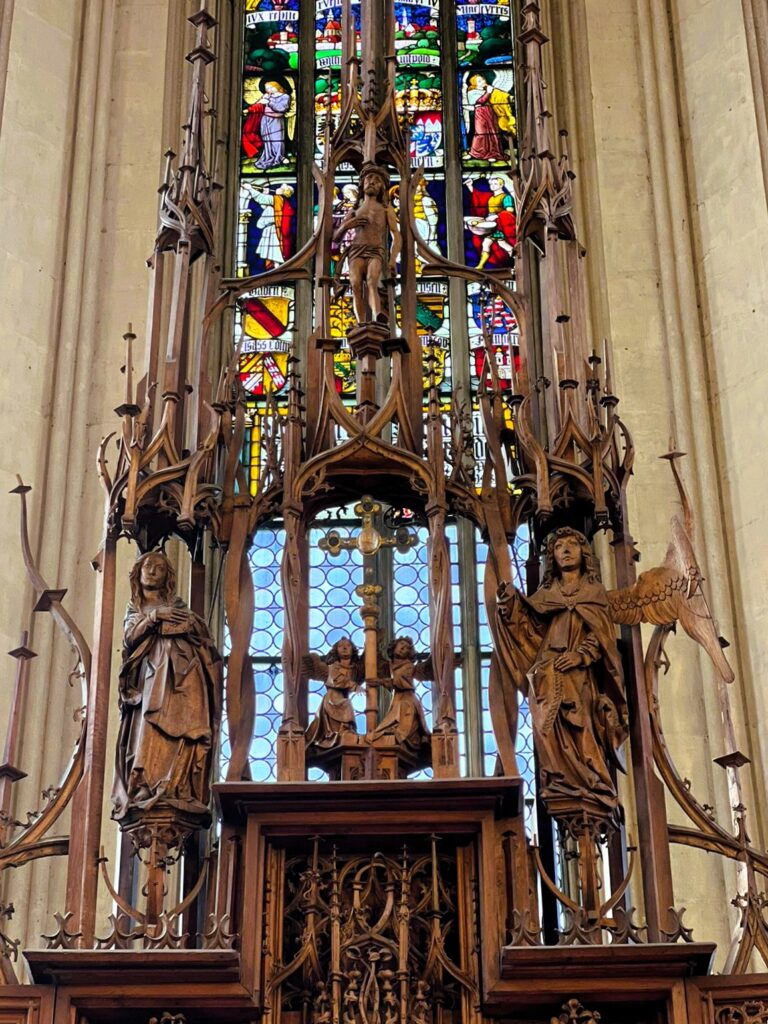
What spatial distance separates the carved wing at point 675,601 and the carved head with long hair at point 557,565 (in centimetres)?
14

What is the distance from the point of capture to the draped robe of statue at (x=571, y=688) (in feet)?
27.0

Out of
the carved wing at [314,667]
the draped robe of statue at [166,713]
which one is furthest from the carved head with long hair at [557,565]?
the draped robe of statue at [166,713]

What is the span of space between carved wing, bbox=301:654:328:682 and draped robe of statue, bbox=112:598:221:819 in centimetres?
38

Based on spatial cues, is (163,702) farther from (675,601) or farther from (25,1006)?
(675,601)

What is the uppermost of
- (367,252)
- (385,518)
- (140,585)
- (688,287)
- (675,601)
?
(688,287)

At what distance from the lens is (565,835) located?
8352mm

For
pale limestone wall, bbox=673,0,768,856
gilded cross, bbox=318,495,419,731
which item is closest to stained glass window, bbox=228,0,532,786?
pale limestone wall, bbox=673,0,768,856

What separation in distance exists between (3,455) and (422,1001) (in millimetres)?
4459

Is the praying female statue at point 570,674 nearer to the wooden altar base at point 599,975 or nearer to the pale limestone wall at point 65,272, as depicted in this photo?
the wooden altar base at point 599,975

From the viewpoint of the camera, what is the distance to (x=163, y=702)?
27.5 ft

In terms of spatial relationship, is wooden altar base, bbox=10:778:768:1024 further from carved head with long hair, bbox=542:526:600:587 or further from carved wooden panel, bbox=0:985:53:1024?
carved head with long hair, bbox=542:526:600:587

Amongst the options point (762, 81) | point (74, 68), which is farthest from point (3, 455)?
point (762, 81)

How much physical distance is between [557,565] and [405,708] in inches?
35.9

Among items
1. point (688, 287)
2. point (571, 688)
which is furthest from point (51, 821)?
point (688, 287)
